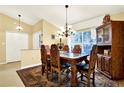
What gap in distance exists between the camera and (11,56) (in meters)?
7.52

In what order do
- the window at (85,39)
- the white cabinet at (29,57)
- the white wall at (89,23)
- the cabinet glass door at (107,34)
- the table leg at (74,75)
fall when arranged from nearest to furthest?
the table leg at (74,75), the cabinet glass door at (107,34), the white cabinet at (29,57), the white wall at (89,23), the window at (85,39)

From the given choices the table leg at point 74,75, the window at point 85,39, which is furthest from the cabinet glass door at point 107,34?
the table leg at point 74,75

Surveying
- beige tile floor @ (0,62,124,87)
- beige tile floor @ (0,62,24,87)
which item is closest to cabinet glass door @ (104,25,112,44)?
beige tile floor @ (0,62,124,87)

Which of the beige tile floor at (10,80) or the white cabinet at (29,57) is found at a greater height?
the white cabinet at (29,57)

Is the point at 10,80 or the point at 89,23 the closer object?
the point at 10,80

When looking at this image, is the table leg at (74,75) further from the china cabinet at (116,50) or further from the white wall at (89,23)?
the white wall at (89,23)

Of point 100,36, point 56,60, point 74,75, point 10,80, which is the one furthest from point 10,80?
point 100,36

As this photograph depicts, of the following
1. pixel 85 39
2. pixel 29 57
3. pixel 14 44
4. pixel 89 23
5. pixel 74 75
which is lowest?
pixel 74 75

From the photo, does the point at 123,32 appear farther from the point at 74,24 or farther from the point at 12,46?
the point at 12,46

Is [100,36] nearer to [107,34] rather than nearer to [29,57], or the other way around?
[107,34]

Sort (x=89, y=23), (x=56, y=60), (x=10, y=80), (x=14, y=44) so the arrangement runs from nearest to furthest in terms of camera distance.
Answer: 1. (x=56, y=60)
2. (x=10, y=80)
3. (x=89, y=23)
4. (x=14, y=44)

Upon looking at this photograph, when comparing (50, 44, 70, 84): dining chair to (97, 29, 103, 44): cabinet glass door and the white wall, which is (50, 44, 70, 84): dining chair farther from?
the white wall
